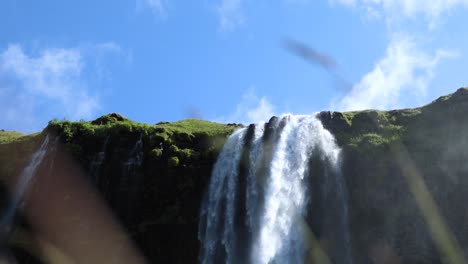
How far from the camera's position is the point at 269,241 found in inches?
1321

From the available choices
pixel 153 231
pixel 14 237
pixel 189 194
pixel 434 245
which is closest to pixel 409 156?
pixel 434 245

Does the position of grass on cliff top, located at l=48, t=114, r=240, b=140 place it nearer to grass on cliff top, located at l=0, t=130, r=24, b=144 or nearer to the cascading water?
the cascading water

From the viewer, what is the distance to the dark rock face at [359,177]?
113ft

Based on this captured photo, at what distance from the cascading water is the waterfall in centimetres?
1273

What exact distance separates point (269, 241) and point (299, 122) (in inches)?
377

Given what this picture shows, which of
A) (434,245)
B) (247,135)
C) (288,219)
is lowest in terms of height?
(434,245)

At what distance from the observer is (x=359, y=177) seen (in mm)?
36656

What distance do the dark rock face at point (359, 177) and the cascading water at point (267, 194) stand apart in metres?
0.54

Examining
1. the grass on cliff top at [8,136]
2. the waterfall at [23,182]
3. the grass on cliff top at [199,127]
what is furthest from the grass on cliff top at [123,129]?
the grass on cliff top at [8,136]

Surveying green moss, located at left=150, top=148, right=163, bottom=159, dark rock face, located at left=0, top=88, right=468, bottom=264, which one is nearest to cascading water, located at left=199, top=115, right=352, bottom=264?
dark rock face, located at left=0, top=88, right=468, bottom=264

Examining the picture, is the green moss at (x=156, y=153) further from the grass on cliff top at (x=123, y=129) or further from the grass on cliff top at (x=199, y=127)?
the grass on cliff top at (x=199, y=127)

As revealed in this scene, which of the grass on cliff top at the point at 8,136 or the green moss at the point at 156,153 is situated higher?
the grass on cliff top at the point at 8,136

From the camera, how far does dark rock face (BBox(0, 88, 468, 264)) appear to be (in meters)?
34.3

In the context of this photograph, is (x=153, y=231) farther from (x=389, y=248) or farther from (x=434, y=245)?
(x=434, y=245)
